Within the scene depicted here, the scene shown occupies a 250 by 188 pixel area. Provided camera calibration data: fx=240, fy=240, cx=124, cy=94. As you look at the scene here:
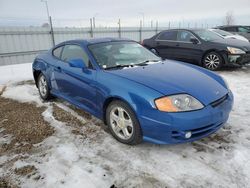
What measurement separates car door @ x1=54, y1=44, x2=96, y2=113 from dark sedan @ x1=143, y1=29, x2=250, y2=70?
3671mm

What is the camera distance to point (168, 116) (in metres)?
2.75

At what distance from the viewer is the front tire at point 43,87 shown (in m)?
5.10

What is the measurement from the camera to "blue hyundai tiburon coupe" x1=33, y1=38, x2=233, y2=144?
2.81 metres

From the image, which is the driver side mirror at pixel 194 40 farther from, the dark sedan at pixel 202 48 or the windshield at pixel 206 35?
the windshield at pixel 206 35

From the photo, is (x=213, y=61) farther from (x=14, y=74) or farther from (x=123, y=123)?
(x=14, y=74)

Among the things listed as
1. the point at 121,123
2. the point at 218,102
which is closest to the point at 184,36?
the point at 218,102

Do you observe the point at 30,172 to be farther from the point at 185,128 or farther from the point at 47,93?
the point at 47,93

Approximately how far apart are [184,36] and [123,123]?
6.05 meters

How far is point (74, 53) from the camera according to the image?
4297 mm

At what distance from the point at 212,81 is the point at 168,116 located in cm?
109

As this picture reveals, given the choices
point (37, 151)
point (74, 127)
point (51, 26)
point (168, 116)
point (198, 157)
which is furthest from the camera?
point (51, 26)

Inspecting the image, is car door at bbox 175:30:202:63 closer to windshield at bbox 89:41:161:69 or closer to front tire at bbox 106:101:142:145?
windshield at bbox 89:41:161:69

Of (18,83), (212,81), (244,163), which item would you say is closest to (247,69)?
(212,81)

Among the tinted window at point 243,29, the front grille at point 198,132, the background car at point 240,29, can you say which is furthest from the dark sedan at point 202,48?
the tinted window at point 243,29
